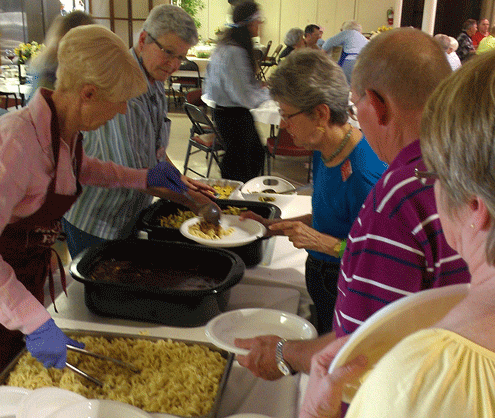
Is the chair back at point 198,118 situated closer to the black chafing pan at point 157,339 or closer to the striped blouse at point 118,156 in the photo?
the striped blouse at point 118,156

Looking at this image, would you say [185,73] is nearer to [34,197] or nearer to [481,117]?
[34,197]

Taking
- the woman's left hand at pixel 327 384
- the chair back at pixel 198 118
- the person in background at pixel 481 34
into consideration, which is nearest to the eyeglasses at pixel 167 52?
the woman's left hand at pixel 327 384

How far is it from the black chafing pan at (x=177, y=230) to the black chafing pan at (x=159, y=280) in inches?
6.5

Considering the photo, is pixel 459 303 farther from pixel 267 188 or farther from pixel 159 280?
pixel 267 188

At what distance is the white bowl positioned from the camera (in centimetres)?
228

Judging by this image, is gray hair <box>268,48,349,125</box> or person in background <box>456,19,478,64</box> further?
person in background <box>456,19,478,64</box>

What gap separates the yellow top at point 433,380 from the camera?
396mm

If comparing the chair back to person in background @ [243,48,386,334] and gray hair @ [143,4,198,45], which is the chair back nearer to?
gray hair @ [143,4,198,45]

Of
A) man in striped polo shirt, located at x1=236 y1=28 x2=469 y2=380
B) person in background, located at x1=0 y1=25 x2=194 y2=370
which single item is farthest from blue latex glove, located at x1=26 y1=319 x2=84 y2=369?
man in striped polo shirt, located at x1=236 y1=28 x2=469 y2=380

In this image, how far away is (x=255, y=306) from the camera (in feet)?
4.61

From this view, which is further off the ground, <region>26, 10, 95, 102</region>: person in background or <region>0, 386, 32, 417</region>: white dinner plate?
<region>26, 10, 95, 102</region>: person in background

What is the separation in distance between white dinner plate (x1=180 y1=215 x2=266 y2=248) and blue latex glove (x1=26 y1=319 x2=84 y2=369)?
0.57 metres

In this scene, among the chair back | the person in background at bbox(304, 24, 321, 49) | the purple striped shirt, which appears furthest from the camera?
the person in background at bbox(304, 24, 321, 49)

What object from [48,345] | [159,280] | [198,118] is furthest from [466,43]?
[48,345]
